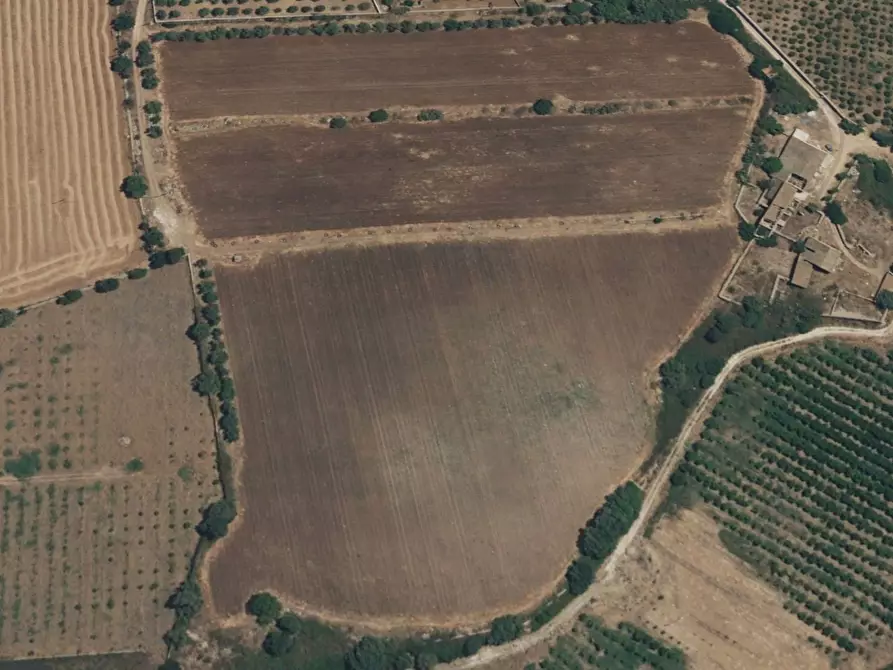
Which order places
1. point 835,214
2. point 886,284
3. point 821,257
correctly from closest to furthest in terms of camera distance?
point 821,257
point 886,284
point 835,214

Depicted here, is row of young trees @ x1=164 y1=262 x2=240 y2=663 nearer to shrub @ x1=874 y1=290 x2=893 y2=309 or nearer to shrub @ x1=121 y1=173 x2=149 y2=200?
shrub @ x1=121 y1=173 x2=149 y2=200

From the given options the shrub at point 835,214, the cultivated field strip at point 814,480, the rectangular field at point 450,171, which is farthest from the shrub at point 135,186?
the shrub at point 835,214

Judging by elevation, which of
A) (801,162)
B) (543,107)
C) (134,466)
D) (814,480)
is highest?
(543,107)

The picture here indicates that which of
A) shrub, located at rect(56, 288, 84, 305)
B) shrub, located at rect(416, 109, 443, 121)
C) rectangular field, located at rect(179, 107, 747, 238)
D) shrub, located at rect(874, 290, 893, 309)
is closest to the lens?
shrub, located at rect(56, 288, 84, 305)

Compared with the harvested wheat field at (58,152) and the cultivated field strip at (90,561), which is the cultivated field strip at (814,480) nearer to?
the cultivated field strip at (90,561)

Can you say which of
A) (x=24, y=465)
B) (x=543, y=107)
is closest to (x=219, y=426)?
(x=24, y=465)

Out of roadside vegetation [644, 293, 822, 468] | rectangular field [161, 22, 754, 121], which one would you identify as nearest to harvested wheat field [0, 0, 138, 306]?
rectangular field [161, 22, 754, 121]

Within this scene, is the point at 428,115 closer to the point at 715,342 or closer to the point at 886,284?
the point at 715,342
